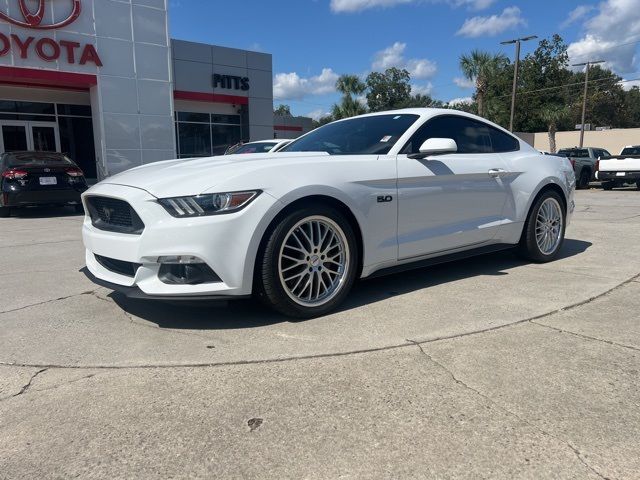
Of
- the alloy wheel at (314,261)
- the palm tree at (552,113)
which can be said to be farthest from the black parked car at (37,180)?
the palm tree at (552,113)

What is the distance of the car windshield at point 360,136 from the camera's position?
14.0ft

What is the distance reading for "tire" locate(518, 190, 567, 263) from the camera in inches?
207

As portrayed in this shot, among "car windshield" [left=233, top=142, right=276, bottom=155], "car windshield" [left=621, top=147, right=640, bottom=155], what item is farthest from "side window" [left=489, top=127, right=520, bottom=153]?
"car windshield" [left=621, top=147, right=640, bottom=155]

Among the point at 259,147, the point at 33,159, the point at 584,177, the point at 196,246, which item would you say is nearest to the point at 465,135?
the point at 196,246

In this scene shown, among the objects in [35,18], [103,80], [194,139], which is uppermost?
[35,18]

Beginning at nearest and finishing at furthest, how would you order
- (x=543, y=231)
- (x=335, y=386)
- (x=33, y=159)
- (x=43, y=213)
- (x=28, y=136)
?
(x=335, y=386) → (x=543, y=231) → (x=33, y=159) → (x=43, y=213) → (x=28, y=136)

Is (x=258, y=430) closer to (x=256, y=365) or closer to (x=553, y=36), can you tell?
(x=256, y=365)

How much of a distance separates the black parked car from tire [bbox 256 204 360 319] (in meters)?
8.70

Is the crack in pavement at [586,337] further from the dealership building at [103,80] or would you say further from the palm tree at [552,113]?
the palm tree at [552,113]

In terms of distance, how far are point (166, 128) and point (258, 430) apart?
18.4 m

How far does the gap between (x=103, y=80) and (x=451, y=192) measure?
1649cm

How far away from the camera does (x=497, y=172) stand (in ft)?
15.9

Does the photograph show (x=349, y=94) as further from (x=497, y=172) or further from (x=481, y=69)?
(x=497, y=172)

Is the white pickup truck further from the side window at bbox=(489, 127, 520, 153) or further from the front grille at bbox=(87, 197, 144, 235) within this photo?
the front grille at bbox=(87, 197, 144, 235)
